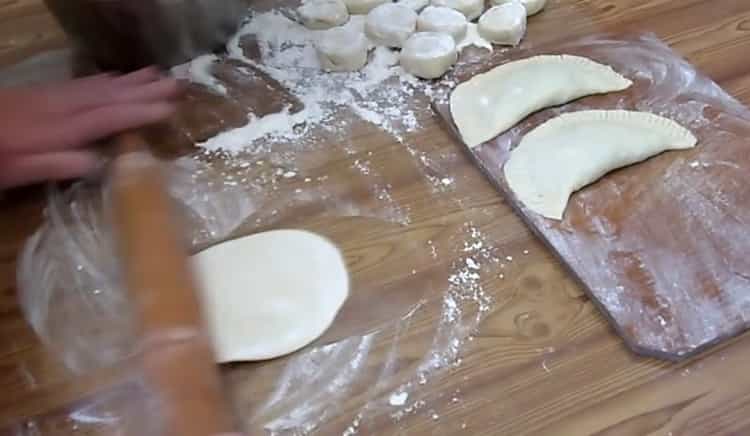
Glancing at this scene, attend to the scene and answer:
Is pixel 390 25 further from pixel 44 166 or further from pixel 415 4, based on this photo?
pixel 44 166

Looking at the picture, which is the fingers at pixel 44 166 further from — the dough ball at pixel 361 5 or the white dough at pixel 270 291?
the dough ball at pixel 361 5

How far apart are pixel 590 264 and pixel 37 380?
548mm

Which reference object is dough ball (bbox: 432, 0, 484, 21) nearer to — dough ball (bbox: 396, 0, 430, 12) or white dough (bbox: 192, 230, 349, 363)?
dough ball (bbox: 396, 0, 430, 12)

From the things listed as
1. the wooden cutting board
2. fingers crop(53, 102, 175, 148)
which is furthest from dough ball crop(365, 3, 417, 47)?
fingers crop(53, 102, 175, 148)

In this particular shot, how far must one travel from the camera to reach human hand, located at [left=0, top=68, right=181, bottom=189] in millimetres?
937

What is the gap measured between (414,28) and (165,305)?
2.14 feet

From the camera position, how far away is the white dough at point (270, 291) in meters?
0.88

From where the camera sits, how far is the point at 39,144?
3.13 feet

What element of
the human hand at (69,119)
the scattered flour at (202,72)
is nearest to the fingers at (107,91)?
the human hand at (69,119)

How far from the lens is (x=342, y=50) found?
1.17 meters

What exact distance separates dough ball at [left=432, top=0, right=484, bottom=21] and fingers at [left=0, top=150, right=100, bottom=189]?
0.55 meters

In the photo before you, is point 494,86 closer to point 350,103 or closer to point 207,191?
point 350,103

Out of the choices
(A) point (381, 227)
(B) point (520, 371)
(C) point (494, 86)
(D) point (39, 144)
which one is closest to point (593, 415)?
(B) point (520, 371)

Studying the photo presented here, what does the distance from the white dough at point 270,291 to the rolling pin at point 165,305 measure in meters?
0.09
